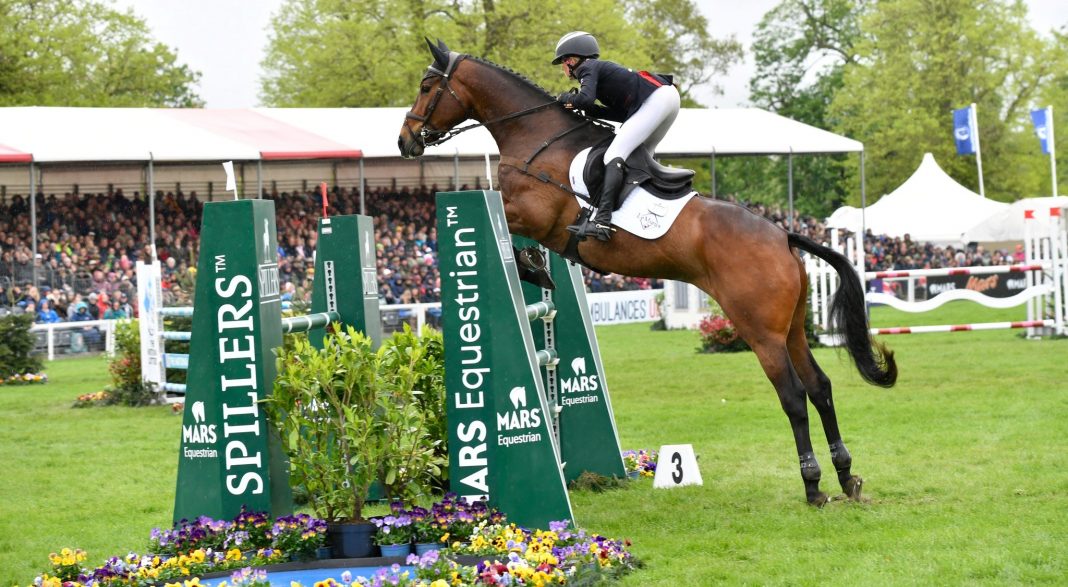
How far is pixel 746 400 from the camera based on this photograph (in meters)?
12.1

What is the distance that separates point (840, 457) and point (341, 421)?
2890 mm

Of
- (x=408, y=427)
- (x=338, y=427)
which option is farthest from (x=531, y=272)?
(x=338, y=427)

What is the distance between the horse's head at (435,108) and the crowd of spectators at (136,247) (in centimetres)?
1376

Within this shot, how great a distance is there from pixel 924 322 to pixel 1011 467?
16535 mm

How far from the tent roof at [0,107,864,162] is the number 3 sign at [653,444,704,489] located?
15.8 metres

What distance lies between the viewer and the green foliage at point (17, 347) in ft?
56.2

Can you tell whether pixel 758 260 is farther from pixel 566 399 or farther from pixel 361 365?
pixel 361 365

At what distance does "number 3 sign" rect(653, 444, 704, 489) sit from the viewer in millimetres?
7551

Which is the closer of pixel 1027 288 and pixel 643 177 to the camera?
pixel 643 177

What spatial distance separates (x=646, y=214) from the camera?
6.74m

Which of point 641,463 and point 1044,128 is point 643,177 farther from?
point 1044,128

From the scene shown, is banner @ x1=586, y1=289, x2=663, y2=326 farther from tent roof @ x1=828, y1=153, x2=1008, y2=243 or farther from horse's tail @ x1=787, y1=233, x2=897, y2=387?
horse's tail @ x1=787, y1=233, x2=897, y2=387

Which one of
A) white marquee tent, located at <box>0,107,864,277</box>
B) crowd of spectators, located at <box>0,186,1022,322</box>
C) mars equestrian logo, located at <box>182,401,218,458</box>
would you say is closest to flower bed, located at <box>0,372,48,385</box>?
crowd of spectators, located at <box>0,186,1022,322</box>

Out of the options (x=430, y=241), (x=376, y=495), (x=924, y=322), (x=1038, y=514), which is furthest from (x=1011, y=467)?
(x=430, y=241)
